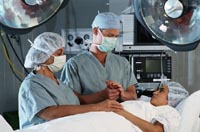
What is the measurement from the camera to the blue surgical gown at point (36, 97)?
1.60 m

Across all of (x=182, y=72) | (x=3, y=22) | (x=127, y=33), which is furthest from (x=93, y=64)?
(x=182, y=72)

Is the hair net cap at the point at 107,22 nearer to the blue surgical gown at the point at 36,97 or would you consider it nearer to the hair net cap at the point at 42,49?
the hair net cap at the point at 42,49

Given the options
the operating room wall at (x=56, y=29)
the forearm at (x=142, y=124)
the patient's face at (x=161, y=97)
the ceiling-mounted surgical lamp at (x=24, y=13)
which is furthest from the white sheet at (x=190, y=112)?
the operating room wall at (x=56, y=29)

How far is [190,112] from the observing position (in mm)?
1946

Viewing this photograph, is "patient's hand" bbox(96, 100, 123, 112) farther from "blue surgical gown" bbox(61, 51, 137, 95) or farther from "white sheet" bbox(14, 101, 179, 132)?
"blue surgical gown" bbox(61, 51, 137, 95)

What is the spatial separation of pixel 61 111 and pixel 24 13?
48 centimetres

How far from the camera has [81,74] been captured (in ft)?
6.77

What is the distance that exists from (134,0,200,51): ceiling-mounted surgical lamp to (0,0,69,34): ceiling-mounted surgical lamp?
36 centimetres

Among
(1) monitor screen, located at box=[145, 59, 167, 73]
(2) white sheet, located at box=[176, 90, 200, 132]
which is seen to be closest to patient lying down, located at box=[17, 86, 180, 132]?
(2) white sheet, located at box=[176, 90, 200, 132]

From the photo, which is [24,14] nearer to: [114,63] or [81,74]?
[81,74]

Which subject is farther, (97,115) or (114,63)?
(114,63)

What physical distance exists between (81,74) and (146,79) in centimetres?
84

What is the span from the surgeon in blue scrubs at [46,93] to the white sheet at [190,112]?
426 mm

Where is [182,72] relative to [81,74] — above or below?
below
